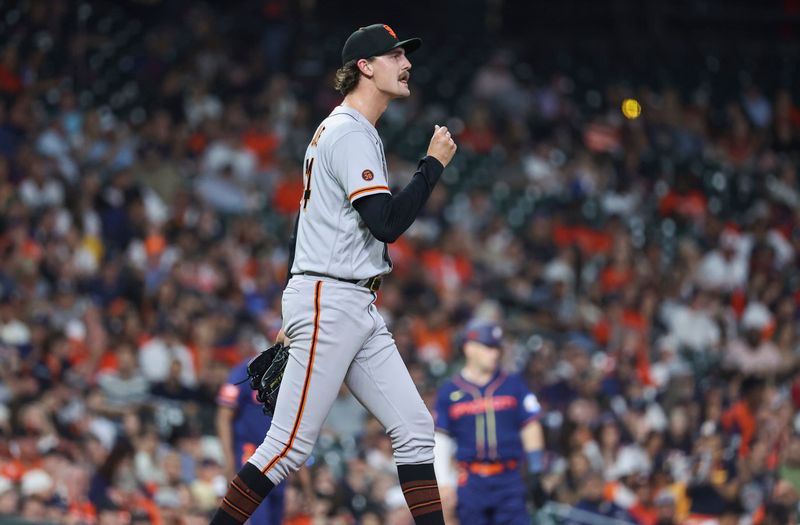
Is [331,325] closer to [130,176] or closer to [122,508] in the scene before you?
[122,508]

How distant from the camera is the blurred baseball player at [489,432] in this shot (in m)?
7.13

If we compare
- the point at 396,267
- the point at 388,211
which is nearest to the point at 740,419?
the point at 396,267

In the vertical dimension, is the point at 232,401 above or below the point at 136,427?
above

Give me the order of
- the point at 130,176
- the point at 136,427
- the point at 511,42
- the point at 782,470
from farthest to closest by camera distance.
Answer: the point at 511,42 → the point at 130,176 → the point at 136,427 → the point at 782,470

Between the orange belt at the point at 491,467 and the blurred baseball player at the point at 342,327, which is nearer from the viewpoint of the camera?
the blurred baseball player at the point at 342,327

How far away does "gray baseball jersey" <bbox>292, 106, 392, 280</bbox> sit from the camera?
4438 mm

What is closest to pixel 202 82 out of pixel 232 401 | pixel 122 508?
pixel 122 508

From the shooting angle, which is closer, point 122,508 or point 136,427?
point 122,508

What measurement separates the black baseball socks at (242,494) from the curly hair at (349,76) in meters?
1.40

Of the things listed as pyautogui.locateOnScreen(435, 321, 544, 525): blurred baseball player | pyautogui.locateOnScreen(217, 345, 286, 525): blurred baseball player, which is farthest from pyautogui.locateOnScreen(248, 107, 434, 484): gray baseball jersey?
pyautogui.locateOnScreen(435, 321, 544, 525): blurred baseball player

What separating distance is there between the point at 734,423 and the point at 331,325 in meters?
7.72

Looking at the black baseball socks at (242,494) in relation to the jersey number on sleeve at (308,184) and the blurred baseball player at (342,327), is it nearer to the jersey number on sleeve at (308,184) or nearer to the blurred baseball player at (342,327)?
the blurred baseball player at (342,327)

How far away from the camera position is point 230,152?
570 inches

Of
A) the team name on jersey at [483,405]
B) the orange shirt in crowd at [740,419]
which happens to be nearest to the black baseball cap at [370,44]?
the team name on jersey at [483,405]
